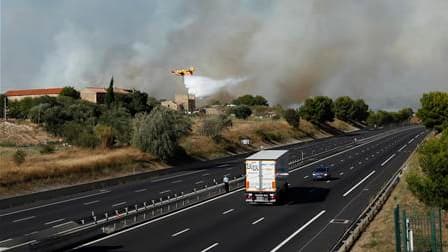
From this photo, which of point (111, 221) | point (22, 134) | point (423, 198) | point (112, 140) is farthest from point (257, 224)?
point (22, 134)

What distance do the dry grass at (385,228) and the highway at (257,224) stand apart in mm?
1422

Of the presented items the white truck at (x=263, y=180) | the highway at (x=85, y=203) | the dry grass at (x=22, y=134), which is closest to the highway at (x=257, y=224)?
the white truck at (x=263, y=180)

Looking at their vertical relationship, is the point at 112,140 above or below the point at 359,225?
above

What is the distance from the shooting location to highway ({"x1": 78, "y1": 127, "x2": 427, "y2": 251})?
26.2 m

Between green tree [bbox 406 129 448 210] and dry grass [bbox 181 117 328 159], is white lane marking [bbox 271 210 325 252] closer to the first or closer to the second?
green tree [bbox 406 129 448 210]

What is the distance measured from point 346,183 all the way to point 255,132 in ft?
238

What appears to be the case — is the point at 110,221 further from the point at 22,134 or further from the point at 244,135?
the point at 244,135

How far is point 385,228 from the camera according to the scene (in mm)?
28938

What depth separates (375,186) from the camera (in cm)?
4797

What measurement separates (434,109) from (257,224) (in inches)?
2750

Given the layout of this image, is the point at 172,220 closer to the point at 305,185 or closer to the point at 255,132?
the point at 305,185

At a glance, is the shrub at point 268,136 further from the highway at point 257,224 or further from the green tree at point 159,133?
the highway at point 257,224

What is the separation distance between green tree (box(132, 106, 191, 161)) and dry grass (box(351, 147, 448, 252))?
42822 mm

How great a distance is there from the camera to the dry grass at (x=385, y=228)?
2473 centimetres
